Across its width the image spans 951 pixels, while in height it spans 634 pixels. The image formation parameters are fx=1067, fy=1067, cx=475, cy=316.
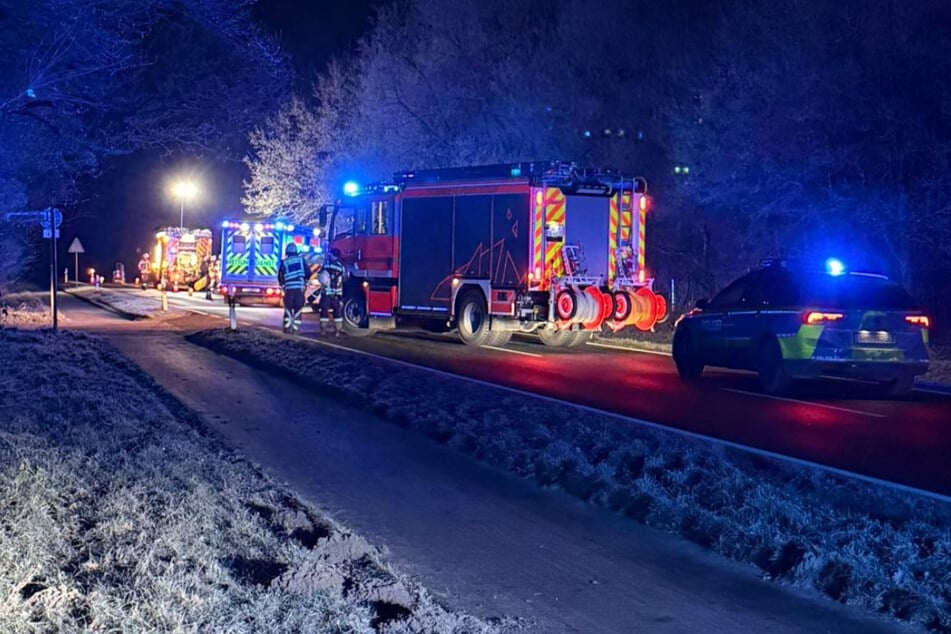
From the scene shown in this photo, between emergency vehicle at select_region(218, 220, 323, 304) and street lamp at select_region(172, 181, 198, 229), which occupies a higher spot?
street lamp at select_region(172, 181, 198, 229)

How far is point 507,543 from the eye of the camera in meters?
6.89

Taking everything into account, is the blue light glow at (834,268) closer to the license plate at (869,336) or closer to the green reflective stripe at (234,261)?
the license plate at (869,336)

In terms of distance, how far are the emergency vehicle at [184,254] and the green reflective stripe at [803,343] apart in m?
34.9

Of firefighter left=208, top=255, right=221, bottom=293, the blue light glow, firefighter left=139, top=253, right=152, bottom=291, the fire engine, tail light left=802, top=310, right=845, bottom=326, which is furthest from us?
firefighter left=139, top=253, right=152, bottom=291

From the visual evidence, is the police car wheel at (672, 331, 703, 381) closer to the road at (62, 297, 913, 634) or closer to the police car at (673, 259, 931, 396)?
the police car at (673, 259, 931, 396)

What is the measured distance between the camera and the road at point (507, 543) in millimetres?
5598

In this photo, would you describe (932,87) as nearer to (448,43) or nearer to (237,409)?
(237,409)

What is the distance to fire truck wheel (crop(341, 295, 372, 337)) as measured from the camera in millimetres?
22750

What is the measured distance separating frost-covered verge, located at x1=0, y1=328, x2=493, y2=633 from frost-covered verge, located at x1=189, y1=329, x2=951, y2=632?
2159mm

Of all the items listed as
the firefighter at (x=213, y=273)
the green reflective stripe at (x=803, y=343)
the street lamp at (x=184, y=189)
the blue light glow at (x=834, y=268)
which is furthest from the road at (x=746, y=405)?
the street lamp at (x=184, y=189)

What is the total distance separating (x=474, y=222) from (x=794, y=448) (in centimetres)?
1132

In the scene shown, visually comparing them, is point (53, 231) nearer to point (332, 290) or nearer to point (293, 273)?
point (293, 273)

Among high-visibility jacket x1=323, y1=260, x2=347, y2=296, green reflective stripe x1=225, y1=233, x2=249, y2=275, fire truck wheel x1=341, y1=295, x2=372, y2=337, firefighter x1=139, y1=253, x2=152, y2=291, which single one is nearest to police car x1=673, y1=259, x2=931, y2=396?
fire truck wheel x1=341, y1=295, x2=372, y2=337

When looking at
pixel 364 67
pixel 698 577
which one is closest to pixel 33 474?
pixel 698 577
